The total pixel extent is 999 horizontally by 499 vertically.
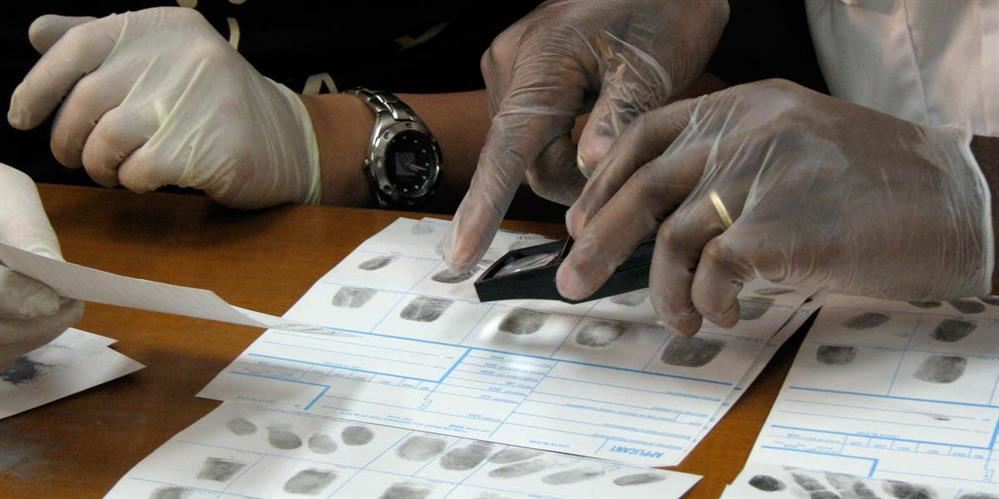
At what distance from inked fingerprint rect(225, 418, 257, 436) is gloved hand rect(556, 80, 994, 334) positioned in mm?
216

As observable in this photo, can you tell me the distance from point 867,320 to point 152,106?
0.61m

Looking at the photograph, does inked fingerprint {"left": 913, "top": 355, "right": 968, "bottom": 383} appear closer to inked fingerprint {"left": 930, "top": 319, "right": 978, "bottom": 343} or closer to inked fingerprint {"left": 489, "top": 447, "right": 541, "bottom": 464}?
inked fingerprint {"left": 930, "top": 319, "right": 978, "bottom": 343}

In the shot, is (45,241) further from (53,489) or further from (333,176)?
(333,176)

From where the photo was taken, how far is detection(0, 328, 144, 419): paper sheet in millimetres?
748

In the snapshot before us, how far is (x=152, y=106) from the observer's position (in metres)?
0.98

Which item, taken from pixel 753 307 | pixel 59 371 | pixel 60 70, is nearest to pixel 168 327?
pixel 59 371

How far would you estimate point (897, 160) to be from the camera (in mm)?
707

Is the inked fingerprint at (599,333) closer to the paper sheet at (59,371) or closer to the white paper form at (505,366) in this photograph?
the white paper form at (505,366)

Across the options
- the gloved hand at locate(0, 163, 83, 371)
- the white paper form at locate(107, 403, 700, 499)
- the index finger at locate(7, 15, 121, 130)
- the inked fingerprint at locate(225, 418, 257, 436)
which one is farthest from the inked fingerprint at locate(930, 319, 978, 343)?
the index finger at locate(7, 15, 121, 130)

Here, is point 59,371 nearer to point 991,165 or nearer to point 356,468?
point 356,468

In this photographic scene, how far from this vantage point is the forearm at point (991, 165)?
76 cm

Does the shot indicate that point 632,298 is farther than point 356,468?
Yes

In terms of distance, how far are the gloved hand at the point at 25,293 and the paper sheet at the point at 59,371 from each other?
2 cm

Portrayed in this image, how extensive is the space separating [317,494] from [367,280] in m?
0.28
